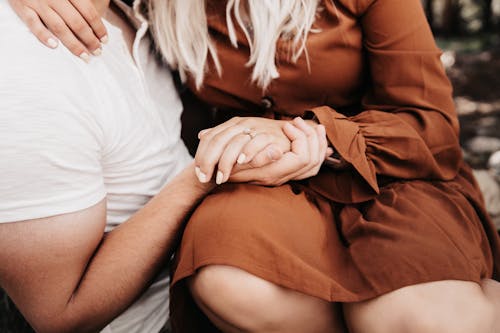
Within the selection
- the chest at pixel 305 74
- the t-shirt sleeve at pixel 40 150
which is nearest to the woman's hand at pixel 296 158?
the chest at pixel 305 74

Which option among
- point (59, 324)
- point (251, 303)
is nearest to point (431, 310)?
point (251, 303)

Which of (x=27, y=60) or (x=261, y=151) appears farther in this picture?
(x=261, y=151)

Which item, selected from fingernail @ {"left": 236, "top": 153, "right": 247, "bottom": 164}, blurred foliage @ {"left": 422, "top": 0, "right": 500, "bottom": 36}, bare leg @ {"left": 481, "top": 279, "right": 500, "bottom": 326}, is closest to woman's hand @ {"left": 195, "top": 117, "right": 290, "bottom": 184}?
fingernail @ {"left": 236, "top": 153, "right": 247, "bottom": 164}

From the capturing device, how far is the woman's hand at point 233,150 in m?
1.04

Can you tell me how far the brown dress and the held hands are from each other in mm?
41

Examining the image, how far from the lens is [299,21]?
1271mm

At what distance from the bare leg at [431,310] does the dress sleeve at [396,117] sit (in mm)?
274

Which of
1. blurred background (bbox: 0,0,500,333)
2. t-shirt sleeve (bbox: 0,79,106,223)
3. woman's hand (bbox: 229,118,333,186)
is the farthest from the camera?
blurred background (bbox: 0,0,500,333)

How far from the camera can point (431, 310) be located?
→ 0.93 meters

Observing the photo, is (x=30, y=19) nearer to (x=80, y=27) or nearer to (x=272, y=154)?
(x=80, y=27)

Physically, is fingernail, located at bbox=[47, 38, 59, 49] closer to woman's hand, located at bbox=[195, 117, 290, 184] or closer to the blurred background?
woman's hand, located at bbox=[195, 117, 290, 184]

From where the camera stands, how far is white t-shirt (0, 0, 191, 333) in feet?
2.90

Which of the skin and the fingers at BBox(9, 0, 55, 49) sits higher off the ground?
the fingers at BBox(9, 0, 55, 49)

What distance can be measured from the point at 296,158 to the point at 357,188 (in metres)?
0.19
